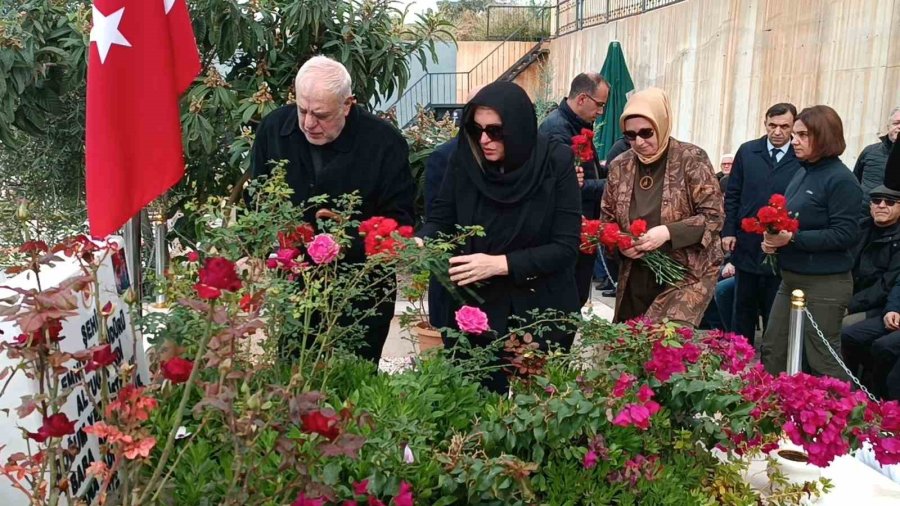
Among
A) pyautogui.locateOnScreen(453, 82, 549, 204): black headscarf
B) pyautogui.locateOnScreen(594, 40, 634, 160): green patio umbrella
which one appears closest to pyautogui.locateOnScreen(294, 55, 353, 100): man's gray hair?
pyautogui.locateOnScreen(453, 82, 549, 204): black headscarf

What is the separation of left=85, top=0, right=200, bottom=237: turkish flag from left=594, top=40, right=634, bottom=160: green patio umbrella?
7321 mm

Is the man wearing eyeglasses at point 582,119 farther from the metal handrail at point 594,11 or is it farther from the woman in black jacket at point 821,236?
the metal handrail at point 594,11

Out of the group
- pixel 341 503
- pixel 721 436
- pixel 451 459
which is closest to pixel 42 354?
pixel 341 503

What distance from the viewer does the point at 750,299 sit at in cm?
529

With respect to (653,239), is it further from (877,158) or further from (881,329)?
(877,158)

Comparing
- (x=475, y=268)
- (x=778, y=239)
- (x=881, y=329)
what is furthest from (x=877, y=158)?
(x=475, y=268)

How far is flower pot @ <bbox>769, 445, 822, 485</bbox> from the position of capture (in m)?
2.40

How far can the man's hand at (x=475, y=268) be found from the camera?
2660 millimetres

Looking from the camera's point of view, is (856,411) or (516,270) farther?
(516,270)

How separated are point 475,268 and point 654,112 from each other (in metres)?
1.24

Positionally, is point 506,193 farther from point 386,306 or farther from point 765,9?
point 765,9

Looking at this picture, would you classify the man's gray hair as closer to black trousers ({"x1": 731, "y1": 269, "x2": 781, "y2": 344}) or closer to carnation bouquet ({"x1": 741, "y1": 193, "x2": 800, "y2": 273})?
carnation bouquet ({"x1": 741, "y1": 193, "x2": 800, "y2": 273})

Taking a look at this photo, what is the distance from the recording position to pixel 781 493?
2.23 m

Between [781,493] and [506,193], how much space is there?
1.26 meters
